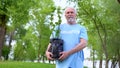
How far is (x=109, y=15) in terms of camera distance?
1414 inches

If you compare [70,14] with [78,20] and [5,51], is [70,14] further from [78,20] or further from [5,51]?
[5,51]

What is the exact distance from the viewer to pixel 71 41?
18.3 feet

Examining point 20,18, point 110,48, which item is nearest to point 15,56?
point 110,48

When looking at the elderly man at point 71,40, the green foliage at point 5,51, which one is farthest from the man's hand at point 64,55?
the green foliage at point 5,51

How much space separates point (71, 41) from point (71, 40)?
17 mm

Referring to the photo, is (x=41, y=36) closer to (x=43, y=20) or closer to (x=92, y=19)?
(x=43, y=20)

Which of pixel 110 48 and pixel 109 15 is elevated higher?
pixel 109 15

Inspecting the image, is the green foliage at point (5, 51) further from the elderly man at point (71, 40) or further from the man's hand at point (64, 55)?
the man's hand at point (64, 55)

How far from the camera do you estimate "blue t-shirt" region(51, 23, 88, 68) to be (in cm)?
557

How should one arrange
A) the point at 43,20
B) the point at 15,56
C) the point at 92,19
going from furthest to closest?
the point at 15,56 → the point at 43,20 → the point at 92,19

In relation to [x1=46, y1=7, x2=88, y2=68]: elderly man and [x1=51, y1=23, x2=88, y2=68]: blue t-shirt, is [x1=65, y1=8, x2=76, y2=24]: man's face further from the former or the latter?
[x1=51, y1=23, x2=88, y2=68]: blue t-shirt

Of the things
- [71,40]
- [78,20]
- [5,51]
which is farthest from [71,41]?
[5,51]

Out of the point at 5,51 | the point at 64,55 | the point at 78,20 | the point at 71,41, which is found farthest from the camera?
the point at 5,51

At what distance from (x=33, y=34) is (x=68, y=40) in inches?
2092
